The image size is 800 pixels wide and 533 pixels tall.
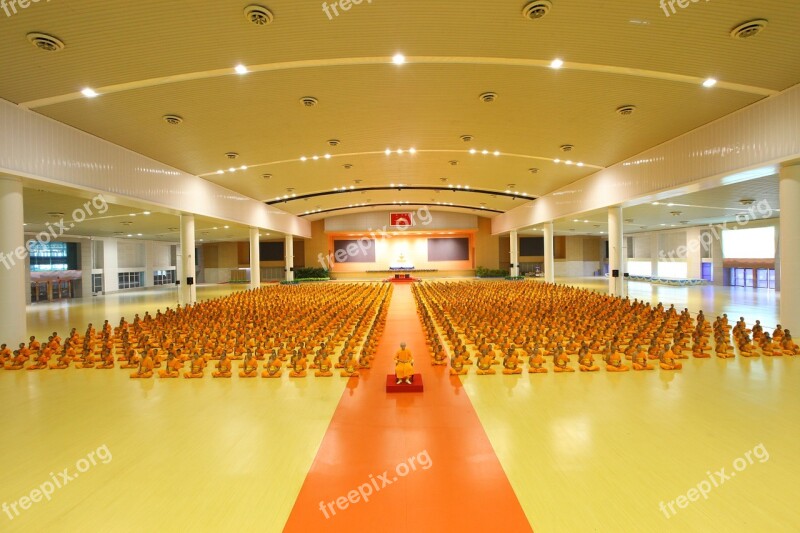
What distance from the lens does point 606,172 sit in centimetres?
1516

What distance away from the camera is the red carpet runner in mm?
2705

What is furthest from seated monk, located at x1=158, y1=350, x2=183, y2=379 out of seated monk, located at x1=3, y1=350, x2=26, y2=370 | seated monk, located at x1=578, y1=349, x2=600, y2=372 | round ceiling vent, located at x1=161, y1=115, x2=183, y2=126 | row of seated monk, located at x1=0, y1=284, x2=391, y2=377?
seated monk, located at x1=578, y1=349, x2=600, y2=372

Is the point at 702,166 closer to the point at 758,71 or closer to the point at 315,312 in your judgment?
the point at 758,71

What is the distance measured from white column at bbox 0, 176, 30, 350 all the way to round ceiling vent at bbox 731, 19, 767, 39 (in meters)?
13.5

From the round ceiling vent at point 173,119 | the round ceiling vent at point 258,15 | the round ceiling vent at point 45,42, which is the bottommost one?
the round ceiling vent at point 45,42

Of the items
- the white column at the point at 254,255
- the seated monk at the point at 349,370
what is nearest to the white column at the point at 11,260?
the seated monk at the point at 349,370

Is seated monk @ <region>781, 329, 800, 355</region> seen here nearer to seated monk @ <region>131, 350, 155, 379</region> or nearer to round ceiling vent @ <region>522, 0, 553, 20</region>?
round ceiling vent @ <region>522, 0, 553, 20</region>

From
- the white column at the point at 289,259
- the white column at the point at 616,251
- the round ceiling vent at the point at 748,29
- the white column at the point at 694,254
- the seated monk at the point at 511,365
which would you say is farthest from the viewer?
the white column at the point at 694,254

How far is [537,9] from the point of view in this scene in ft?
17.9

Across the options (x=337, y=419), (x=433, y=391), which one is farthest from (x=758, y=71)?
(x=337, y=419)

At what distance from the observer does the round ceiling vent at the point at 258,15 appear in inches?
210

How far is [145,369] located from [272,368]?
2.13 meters

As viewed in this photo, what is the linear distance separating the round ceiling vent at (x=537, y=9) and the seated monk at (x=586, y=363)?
17.3ft

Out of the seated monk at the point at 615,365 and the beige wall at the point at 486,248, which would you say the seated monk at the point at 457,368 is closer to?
the seated monk at the point at 615,365
